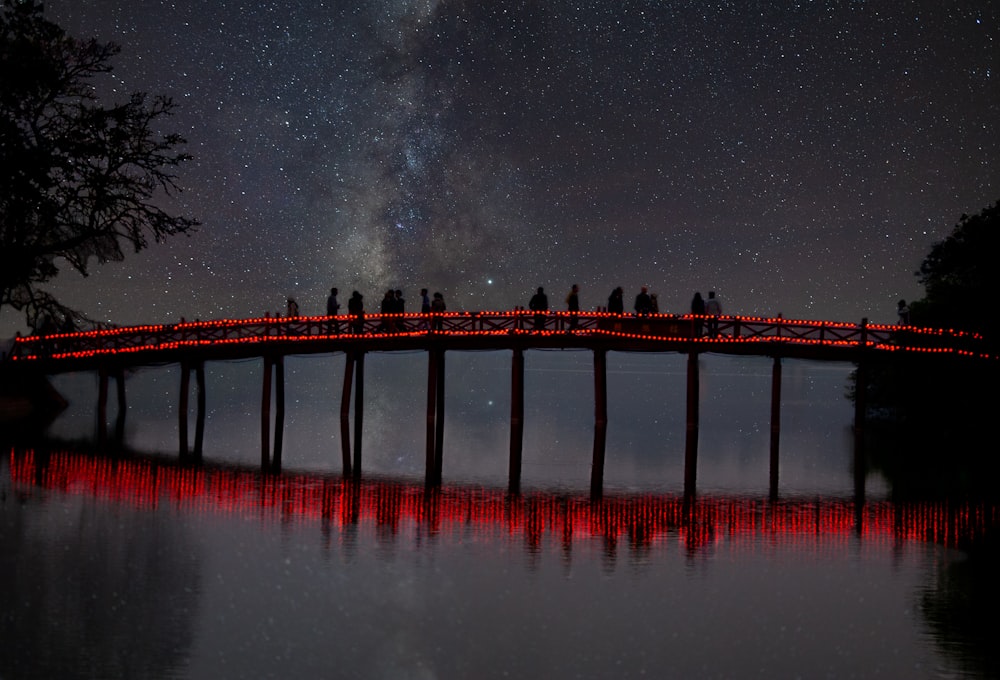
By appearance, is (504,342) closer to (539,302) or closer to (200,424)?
(539,302)

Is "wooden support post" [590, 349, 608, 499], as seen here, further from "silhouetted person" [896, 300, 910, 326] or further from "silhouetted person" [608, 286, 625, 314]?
→ "silhouetted person" [896, 300, 910, 326]

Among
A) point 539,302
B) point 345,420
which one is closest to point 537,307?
point 539,302

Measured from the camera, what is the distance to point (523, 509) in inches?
1356

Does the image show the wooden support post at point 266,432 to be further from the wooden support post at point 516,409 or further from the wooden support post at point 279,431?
the wooden support post at point 516,409

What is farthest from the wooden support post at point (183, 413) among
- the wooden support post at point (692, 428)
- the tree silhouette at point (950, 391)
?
the tree silhouette at point (950, 391)

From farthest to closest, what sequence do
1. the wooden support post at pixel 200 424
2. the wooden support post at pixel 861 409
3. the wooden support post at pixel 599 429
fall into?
1. the wooden support post at pixel 200 424
2. the wooden support post at pixel 861 409
3. the wooden support post at pixel 599 429

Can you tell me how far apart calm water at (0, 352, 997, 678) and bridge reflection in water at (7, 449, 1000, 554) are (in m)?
0.11

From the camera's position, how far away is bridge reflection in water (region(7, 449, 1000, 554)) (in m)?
30.8

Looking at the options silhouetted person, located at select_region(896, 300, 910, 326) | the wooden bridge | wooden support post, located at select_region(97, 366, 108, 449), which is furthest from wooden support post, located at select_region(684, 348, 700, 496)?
wooden support post, located at select_region(97, 366, 108, 449)

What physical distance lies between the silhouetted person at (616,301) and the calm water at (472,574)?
609cm

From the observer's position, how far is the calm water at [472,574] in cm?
1991

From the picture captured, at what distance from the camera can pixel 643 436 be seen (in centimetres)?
6294

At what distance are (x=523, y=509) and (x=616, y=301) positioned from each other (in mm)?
15503

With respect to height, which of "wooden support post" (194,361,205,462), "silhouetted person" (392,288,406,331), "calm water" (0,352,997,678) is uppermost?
"silhouetted person" (392,288,406,331)
